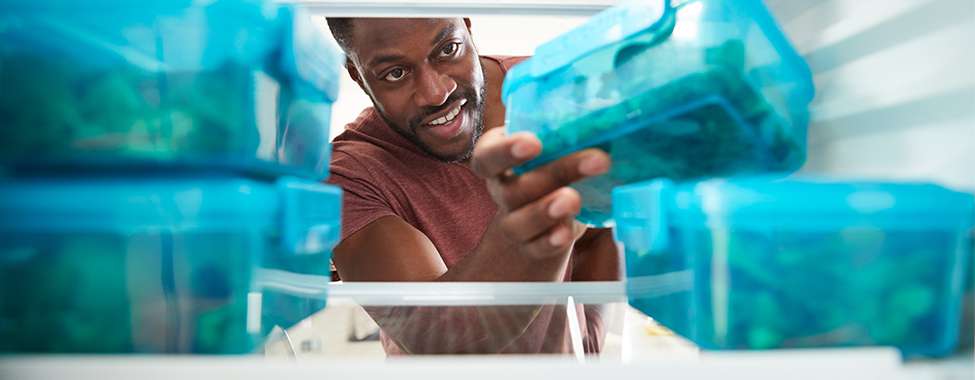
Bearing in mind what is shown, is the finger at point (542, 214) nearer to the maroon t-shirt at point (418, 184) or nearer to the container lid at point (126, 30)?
the container lid at point (126, 30)

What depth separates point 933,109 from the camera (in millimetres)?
514

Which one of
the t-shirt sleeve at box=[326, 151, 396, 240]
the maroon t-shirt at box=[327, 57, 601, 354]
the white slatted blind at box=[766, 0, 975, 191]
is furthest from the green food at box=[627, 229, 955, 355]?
the maroon t-shirt at box=[327, 57, 601, 354]

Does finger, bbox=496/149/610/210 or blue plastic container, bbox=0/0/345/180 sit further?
finger, bbox=496/149/610/210

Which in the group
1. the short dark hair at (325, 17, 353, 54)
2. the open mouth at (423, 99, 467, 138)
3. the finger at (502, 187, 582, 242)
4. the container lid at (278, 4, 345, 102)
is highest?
the short dark hair at (325, 17, 353, 54)

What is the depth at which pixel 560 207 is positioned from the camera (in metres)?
0.59

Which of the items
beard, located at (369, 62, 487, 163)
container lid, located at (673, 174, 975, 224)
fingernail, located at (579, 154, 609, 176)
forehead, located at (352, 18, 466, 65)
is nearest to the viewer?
container lid, located at (673, 174, 975, 224)

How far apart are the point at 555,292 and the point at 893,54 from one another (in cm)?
52

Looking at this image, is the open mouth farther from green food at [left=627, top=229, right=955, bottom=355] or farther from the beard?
green food at [left=627, top=229, right=955, bottom=355]

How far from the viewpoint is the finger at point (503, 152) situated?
1.88 feet

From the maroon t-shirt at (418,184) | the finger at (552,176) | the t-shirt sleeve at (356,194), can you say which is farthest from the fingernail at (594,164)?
the maroon t-shirt at (418,184)

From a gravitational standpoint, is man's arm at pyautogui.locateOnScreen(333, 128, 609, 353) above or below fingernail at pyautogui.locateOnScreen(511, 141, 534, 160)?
below

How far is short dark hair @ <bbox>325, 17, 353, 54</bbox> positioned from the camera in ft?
3.93

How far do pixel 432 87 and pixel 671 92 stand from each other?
0.76m

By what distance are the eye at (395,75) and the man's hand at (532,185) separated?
61 cm
